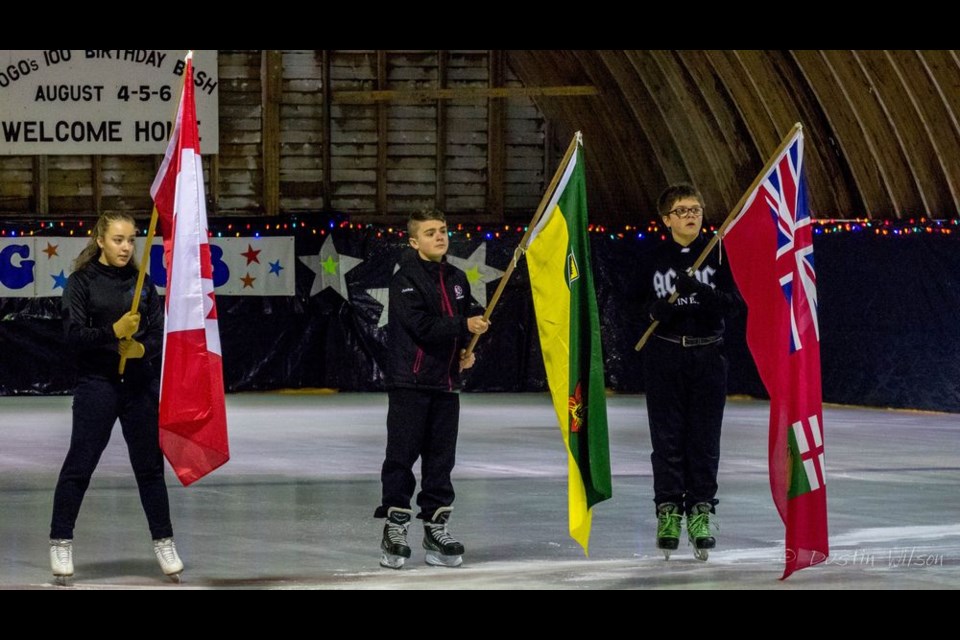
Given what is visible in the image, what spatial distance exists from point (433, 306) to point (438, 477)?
0.79 metres

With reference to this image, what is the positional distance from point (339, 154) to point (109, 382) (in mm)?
14052

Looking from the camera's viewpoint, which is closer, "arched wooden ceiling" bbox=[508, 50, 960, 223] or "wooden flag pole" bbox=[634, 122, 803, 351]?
"wooden flag pole" bbox=[634, 122, 803, 351]

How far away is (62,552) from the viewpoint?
6832mm

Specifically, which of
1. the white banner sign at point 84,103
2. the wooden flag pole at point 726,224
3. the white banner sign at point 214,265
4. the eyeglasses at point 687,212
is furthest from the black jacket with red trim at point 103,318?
the white banner sign at point 84,103

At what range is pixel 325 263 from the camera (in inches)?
778

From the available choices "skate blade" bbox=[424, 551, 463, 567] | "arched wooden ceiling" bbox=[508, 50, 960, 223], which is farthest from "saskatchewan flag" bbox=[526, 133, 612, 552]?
"arched wooden ceiling" bbox=[508, 50, 960, 223]

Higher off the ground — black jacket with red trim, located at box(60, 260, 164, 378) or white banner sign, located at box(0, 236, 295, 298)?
white banner sign, located at box(0, 236, 295, 298)

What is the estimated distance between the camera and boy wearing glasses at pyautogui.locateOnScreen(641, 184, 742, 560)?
Answer: 298 inches

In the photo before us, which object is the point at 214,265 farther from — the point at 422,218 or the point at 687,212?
the point at 687,212

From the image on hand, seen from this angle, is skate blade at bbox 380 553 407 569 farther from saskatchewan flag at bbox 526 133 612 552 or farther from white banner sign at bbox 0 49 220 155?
white banner sign at bbox 0 49 220 155

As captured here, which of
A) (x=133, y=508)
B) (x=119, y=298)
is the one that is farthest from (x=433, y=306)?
(x=133, y=508)

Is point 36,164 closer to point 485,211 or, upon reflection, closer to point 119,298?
point 485,211

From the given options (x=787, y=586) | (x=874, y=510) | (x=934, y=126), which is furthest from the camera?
(x=934, y=126)

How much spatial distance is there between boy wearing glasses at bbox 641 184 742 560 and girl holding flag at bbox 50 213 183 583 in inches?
91.6
